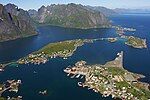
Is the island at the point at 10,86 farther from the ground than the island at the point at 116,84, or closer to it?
farther from the ground

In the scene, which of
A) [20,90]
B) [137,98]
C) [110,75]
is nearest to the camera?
[137,98]

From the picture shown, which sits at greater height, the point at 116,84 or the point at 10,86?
the point at 10,86

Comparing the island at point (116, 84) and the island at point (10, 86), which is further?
the island at point (10, 86)

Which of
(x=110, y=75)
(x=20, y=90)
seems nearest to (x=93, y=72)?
(x=110, y=75)

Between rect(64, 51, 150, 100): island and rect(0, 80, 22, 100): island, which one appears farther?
Answer: rect(0, 80, 22, 100): island

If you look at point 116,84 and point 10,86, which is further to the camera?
point 10,86

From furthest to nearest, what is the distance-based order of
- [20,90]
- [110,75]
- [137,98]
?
[110,75], [20,90], [137,98]

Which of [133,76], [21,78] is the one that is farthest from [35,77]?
[133,76]

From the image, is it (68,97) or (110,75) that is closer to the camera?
(68,97)

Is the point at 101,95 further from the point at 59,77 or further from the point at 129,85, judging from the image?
the point at 59,77

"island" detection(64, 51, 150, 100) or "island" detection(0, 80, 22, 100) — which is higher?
"island" detection(0, 80, 22, 100)
